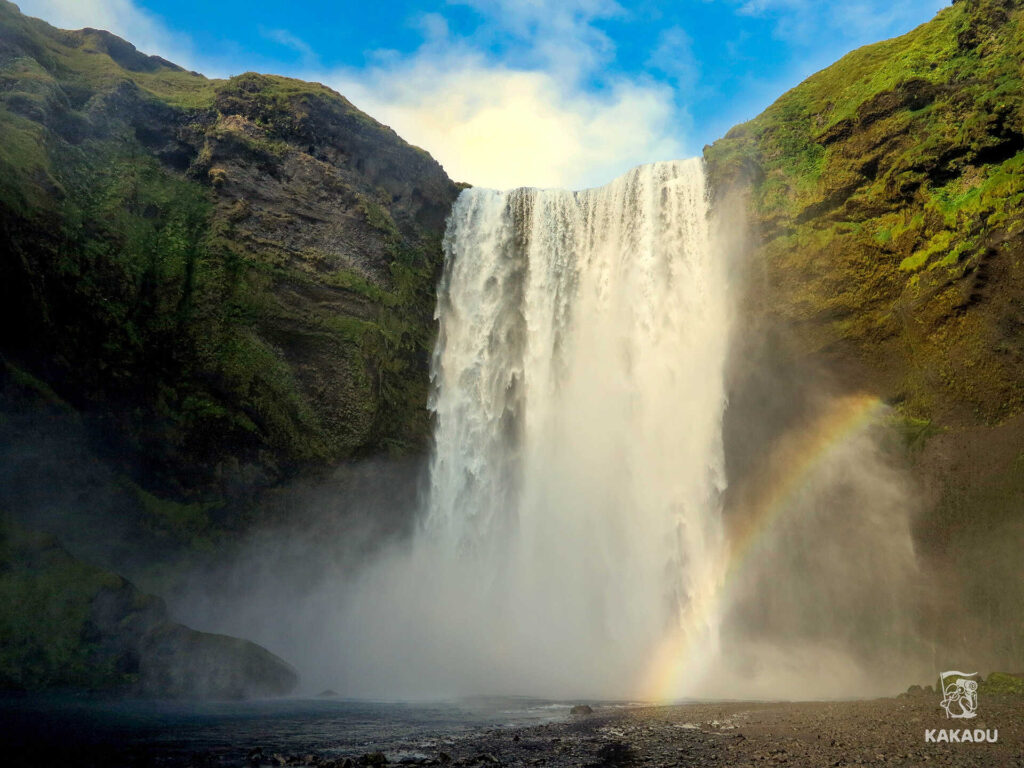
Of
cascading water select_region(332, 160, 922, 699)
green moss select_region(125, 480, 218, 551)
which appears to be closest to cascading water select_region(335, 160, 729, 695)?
cascading water select_region(332, 160, 922, 699)

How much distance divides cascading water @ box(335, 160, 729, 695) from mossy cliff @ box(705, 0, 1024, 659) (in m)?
2.92

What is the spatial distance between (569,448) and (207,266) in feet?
52.8

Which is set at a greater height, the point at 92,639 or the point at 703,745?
the point at 703,745

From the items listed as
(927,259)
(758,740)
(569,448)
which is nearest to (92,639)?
(758,740)

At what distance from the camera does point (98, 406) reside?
2148 centimetres

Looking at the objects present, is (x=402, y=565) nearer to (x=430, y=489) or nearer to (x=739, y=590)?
(x=430, y=489)

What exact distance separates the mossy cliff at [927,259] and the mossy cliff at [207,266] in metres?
15.0

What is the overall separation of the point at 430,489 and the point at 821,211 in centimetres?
1900

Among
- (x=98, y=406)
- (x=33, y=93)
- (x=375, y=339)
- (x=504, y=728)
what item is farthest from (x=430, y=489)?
(x=33, y=93)

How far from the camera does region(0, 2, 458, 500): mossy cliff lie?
68.6 ft

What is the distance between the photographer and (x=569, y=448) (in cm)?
2709

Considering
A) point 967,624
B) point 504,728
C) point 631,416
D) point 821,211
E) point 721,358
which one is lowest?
point 504,728

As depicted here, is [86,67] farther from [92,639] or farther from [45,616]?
[92,639]

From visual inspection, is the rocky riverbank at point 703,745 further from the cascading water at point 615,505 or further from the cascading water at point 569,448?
the cascading water at point 569,448
